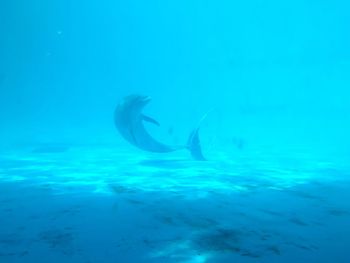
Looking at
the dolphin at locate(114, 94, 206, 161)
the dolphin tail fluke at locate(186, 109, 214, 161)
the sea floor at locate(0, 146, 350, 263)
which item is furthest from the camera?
the dolphin tail fluke at locate(186, 109, 214, 161)

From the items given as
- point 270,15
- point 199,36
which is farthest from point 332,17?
point 199,36

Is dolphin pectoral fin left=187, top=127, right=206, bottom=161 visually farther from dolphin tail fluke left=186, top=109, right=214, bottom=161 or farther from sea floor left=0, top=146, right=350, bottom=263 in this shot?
sea floor left=0, top=146, right=350, bottom=263

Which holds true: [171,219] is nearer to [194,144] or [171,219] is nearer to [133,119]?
[133,119]

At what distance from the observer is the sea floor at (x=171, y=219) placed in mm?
4660

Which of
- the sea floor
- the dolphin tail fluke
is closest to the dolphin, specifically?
the dolphin tail fluke

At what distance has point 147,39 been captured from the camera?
14350 cm

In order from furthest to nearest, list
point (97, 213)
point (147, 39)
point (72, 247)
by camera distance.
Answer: point (147, 39) → point (97, 213) → point (72, 247)

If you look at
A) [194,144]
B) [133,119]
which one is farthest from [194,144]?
[133,119]

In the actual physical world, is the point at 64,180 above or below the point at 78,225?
above

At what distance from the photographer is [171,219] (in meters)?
6.21

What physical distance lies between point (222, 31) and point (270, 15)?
3368 cm

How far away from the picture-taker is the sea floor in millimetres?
4660

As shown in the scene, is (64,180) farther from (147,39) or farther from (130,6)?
(147,39)

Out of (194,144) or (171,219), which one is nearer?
(171,219)
